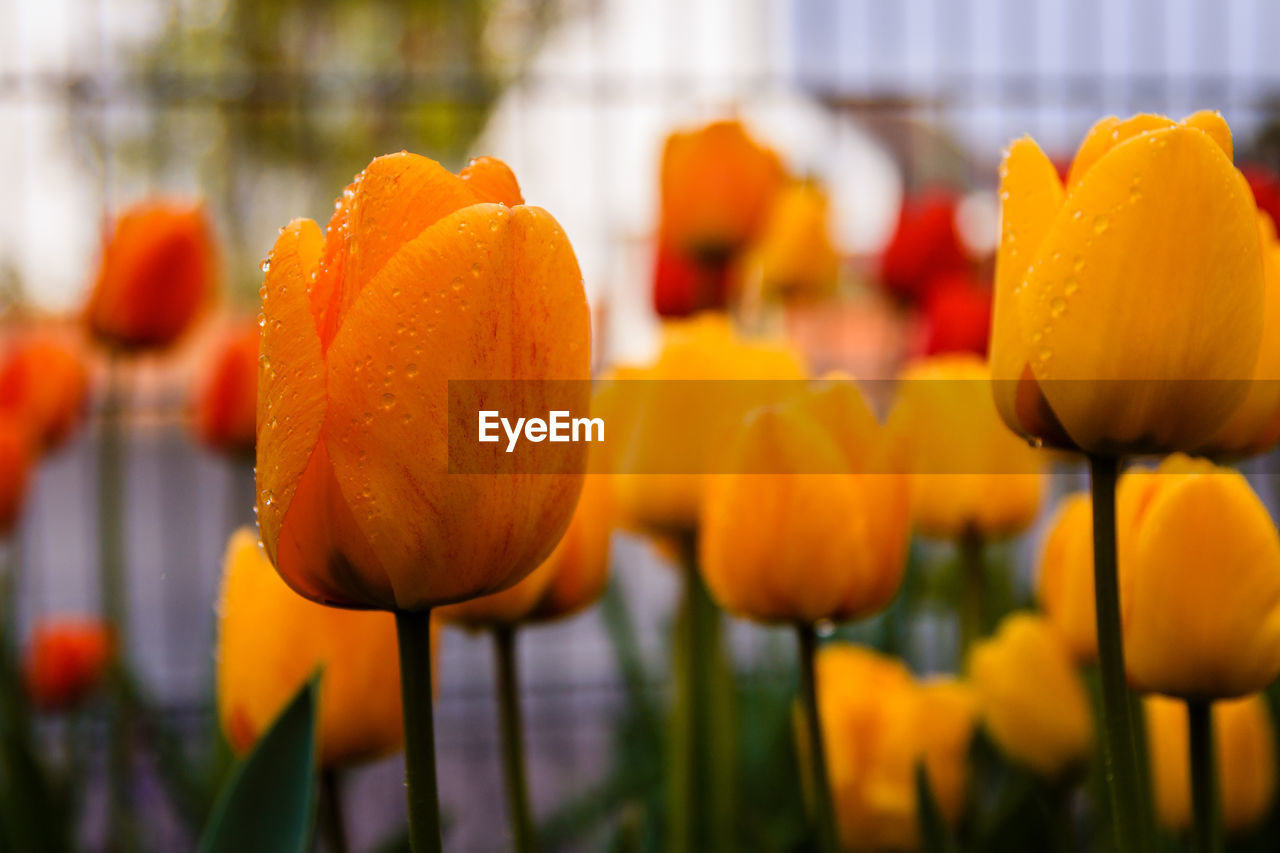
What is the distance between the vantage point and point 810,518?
1.82 ft

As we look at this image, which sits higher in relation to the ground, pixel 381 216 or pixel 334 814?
pixel 381 216

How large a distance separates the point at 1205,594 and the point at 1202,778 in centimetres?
7

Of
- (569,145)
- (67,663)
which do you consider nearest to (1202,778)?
(67,663)

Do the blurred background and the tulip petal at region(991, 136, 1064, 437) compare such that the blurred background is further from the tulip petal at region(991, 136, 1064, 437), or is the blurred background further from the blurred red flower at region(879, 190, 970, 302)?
the tulip petal at region(991, 136, 1064, 437)

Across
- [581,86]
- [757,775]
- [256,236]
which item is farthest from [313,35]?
[757,775]

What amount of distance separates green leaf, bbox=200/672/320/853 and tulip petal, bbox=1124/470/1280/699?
31 centimetres

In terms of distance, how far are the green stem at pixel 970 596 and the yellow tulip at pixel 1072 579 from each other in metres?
0.19

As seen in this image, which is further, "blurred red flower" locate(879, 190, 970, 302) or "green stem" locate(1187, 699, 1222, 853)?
"blurred red flower" locate(879, 190, 970, 302)

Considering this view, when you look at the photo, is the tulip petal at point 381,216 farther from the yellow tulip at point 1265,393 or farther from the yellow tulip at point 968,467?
the yellow tulip at point 968,467

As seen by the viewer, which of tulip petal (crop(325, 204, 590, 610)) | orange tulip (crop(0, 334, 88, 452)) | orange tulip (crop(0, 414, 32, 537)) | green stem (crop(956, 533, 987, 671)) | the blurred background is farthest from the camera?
the blurred background

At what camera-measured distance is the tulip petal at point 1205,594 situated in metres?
0.46

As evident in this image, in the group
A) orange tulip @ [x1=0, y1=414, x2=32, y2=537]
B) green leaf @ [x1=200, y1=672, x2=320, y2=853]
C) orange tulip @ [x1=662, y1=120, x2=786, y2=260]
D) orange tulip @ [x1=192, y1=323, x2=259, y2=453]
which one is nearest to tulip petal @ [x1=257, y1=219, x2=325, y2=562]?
green leaf @ [x1=200, y1=672, x2=320, y2=853]

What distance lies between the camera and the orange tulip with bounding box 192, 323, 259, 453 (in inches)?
55.3

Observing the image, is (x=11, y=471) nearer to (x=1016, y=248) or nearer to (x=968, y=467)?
(x=968, y=467)
